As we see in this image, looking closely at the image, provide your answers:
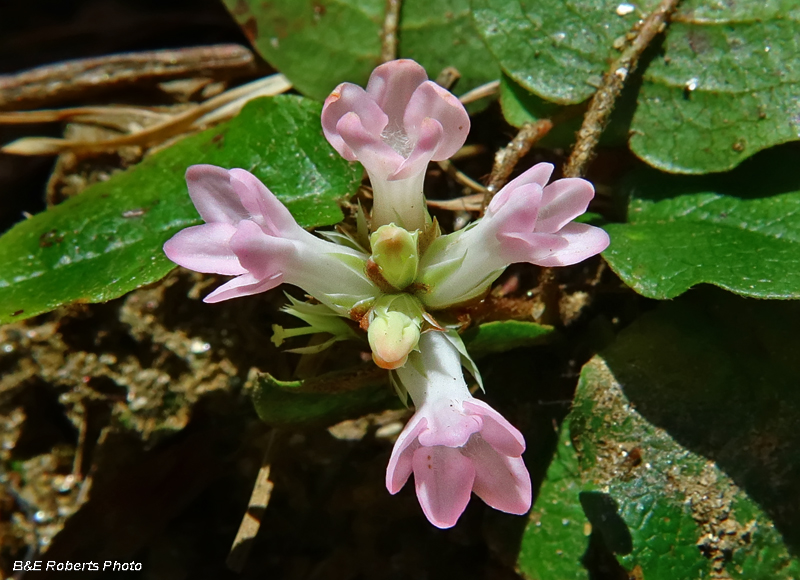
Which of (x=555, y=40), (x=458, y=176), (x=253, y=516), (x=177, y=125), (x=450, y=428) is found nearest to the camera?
(x=450, y=428)

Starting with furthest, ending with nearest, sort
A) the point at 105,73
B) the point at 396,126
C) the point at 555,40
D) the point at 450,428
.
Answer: the point at 105,73 < the point at 555,40 < the point at 396,126 < the point at 450,428

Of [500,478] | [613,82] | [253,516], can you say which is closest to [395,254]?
[500,478]

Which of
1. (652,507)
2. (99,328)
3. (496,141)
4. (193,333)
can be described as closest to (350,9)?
(496,141)

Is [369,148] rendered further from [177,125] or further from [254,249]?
[177,125]

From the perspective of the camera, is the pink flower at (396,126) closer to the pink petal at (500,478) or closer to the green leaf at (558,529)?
the pink petal at (500,478)

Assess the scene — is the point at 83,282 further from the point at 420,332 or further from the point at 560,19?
the point at 560,19

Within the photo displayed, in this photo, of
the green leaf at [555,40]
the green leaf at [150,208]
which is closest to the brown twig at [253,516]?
the green leaf at [150,208]

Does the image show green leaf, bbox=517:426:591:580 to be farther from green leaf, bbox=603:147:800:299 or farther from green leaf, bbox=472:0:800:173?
green leaf, bbox=472:0:800:173
